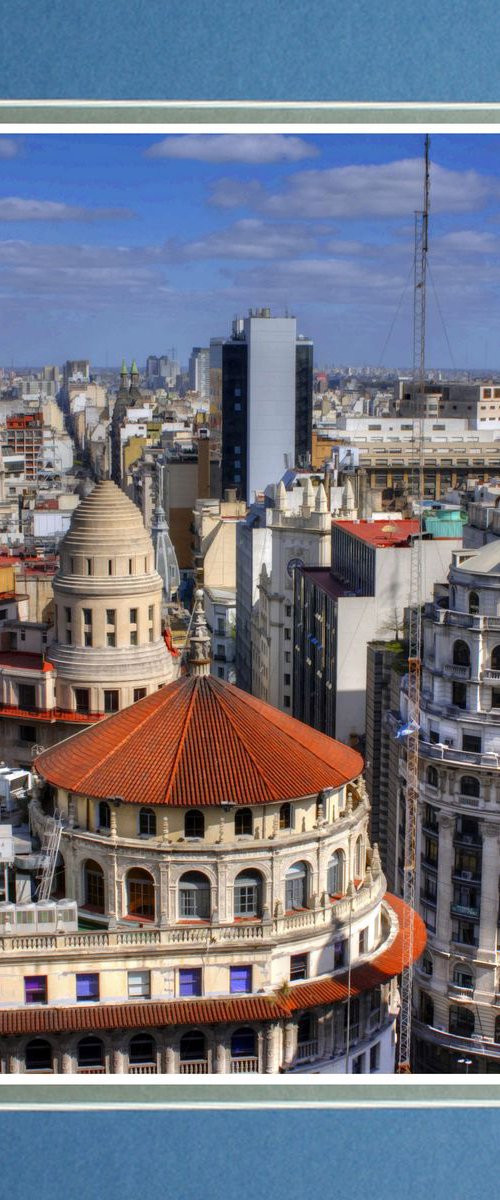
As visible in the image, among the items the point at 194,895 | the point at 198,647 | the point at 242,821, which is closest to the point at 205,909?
the point at 194,895

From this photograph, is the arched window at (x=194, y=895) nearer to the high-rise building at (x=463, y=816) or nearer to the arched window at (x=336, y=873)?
→ the arched window at (x=336, y=873)

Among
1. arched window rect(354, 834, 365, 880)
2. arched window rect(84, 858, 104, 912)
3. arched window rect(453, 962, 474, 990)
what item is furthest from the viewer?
arched window rect(453, 962, 474, 990)

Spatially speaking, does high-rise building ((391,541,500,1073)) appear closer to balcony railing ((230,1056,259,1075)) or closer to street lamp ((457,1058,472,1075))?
street lamp ((457,1058,472,1075))

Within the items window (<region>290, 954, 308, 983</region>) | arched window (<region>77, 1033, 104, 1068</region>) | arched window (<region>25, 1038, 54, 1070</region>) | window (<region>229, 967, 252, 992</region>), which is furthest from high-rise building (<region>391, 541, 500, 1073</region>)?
arched window (<region>25, 1038, 54, 1070</region>)

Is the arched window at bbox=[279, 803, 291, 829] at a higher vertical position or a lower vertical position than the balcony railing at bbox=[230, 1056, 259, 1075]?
higher

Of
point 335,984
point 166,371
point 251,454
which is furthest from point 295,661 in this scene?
point 166,371

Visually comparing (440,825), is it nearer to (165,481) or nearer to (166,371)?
(165,481)

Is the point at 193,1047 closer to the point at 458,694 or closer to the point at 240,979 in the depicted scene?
the point at 240,979
